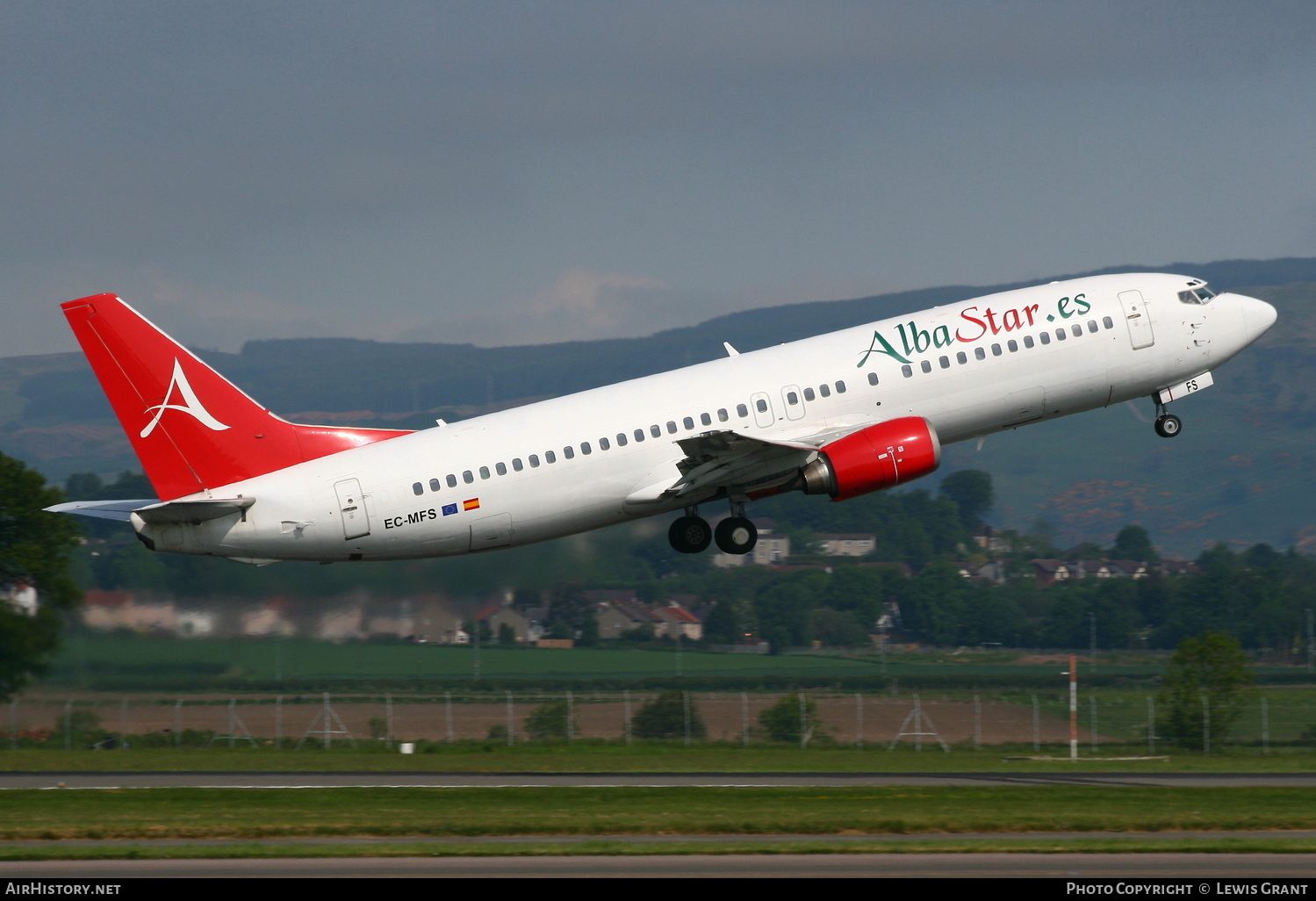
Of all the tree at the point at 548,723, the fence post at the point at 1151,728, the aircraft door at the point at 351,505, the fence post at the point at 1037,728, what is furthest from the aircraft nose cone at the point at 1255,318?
the tree at the point at 548,723

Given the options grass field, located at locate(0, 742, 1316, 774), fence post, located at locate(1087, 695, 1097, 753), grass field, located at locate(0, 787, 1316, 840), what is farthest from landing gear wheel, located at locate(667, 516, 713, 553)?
fence post, located at locate(1087, 695, 1097, 753)

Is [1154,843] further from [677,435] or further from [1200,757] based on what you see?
[1200,757]

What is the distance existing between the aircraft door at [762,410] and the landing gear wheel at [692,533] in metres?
4.49

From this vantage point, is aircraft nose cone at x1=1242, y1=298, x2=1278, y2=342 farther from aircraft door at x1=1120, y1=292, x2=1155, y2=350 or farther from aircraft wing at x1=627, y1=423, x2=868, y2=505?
aircraft wing at x1=627, y1=423, x2=868, y2=505

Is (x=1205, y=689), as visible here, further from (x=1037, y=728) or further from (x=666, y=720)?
(x=666, y=720)

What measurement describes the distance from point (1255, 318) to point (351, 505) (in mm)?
28144

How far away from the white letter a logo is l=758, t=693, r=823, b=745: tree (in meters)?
31.0

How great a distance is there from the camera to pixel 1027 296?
4403cm

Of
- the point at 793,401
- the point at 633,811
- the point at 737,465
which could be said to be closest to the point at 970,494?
the point at 793,401

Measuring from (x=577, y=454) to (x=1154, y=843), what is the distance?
1830cm

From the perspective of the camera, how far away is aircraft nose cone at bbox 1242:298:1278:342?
4672cm

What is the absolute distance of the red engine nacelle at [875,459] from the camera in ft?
133

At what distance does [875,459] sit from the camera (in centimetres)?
4066

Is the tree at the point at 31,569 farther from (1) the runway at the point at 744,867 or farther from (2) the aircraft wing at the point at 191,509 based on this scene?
(1) the runway at the point at 744,867
